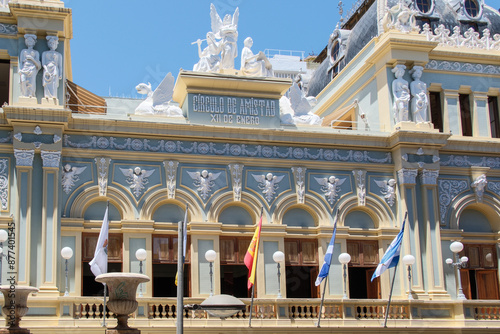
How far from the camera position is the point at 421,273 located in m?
31.9

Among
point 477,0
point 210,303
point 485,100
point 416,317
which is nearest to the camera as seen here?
point 210,303

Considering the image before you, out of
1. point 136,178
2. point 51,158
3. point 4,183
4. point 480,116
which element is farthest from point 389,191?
point 4,183

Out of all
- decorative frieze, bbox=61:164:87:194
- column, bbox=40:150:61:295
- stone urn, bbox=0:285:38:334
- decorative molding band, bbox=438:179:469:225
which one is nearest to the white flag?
column, bbox=40:150:61:295

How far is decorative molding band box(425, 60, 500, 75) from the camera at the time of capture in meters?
35.4

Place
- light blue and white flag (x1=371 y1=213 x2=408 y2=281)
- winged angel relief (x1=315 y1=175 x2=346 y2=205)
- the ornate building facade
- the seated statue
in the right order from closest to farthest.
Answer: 1. the ornate building facade
2. light blue and white flag (x1=371 y1=213 x2=408 y2=281)
3. winged angel relief (x1=315 y1=175 x2=346 y2=205)
4. the seated statue

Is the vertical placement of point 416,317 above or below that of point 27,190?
below

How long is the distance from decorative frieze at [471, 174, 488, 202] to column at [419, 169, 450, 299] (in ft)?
6.35

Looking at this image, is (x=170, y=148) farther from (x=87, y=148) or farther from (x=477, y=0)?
(x=477, y=0)

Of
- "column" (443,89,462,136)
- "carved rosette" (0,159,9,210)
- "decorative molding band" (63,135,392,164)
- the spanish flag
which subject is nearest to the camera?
the spanish flag

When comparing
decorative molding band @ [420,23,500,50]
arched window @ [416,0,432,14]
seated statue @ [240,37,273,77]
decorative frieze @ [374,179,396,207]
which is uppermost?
arched window @ [416,0,432,14]

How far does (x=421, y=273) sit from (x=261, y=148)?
7.94 m

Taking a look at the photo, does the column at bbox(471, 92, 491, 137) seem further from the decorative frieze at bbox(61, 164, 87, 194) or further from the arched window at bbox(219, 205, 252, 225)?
the decorative frieze at bbox(61, 164, 87, 194)

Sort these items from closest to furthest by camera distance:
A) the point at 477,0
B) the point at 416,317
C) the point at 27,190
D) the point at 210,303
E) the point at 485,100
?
the point at 210,303 < the point at 27,190 < the point at 416,317 < the point at 485,100 < the point at 477,0

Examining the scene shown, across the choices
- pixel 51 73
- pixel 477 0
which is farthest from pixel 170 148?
pixel 477 0
